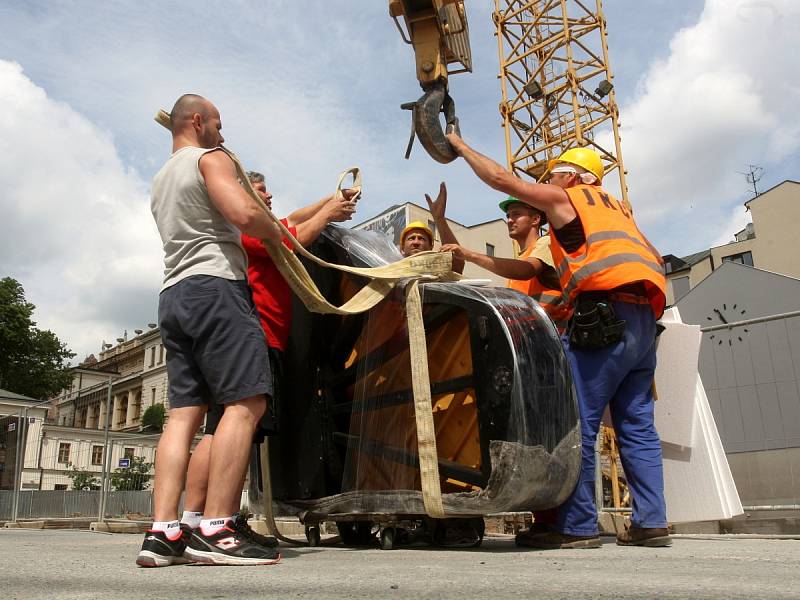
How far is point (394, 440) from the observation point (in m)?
3.11

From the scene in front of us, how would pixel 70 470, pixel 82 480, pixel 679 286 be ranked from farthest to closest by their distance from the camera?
1. pixel 679 286
2. pixel 70 470
3. pixel 82 480

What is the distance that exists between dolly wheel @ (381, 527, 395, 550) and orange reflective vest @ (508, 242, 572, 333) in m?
1.24

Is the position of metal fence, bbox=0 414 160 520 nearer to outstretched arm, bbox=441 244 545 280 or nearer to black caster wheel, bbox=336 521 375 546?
black caster wheel, bbox=336 521 375 546

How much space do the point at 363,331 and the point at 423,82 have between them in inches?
91.4

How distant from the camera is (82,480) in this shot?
14.2 metres

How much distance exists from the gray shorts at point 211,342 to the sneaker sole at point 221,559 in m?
0.52

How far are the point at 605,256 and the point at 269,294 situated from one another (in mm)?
1543

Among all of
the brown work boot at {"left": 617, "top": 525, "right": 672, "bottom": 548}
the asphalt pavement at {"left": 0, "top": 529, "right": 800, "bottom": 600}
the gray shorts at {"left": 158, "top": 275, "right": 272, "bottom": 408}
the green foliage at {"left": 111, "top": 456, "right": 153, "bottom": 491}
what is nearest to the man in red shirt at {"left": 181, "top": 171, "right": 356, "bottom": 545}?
the gray shorts at {"left": 158, "top": 275, "right": 272, "bottom": 408}

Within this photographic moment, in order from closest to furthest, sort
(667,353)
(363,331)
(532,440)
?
(532,440)
(363,331)
(667,353)

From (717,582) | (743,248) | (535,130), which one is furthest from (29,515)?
(743,248)

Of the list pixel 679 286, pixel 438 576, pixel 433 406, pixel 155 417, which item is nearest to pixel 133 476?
pixel 433 406

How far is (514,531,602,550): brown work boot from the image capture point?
9.87 ft

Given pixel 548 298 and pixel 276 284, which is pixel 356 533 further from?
pixel 548 298

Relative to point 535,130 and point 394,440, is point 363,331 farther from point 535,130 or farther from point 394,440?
point 535,130
